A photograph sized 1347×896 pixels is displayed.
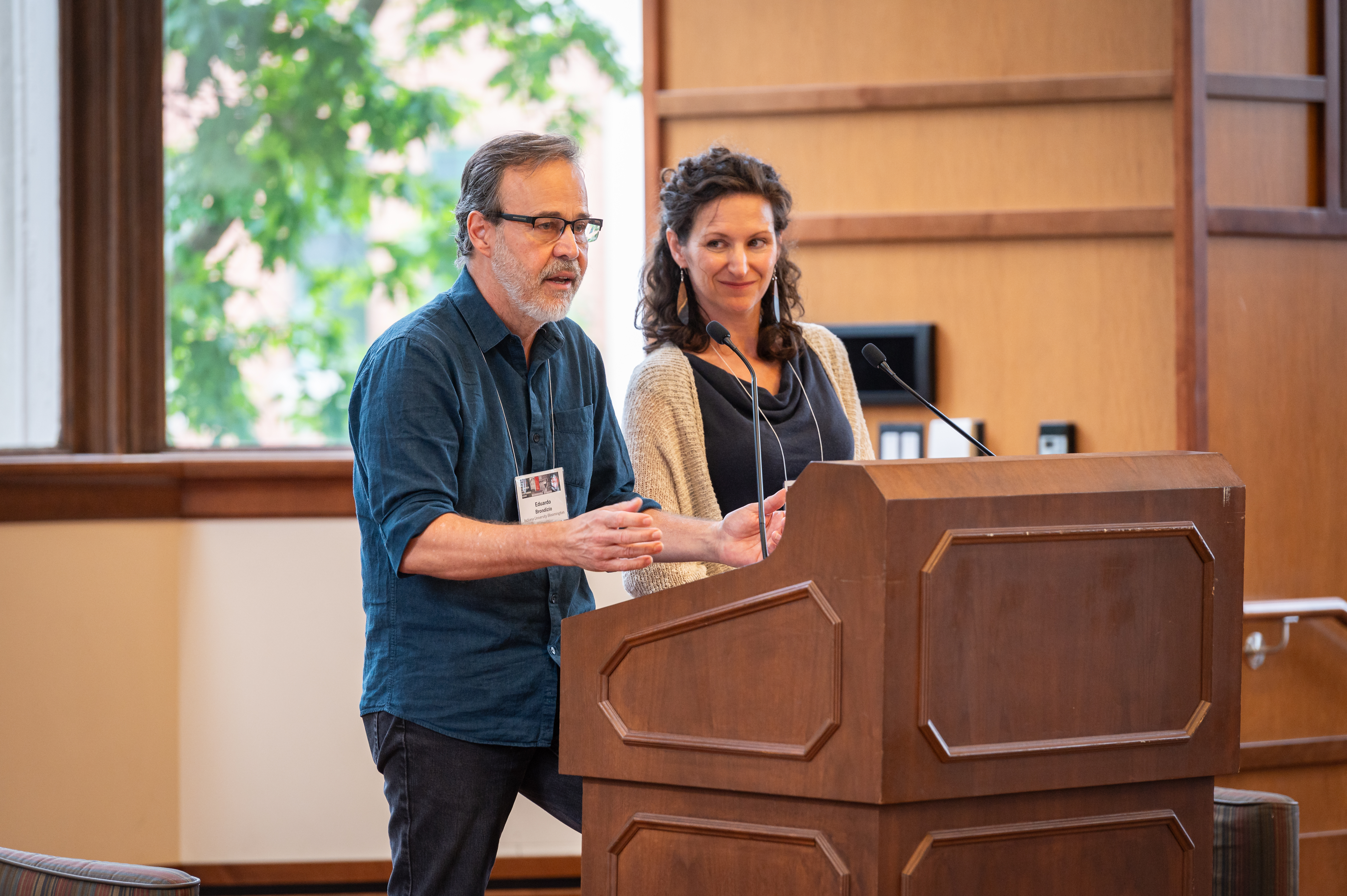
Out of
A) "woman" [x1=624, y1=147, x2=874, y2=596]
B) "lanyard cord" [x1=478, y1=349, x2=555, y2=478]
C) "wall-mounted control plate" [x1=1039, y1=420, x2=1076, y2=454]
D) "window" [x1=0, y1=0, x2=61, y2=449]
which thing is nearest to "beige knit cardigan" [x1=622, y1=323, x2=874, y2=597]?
"woman" [x1=624, y1=147, x2=874, y2=596]

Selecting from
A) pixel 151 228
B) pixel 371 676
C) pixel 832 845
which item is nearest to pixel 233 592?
pixel 151 228

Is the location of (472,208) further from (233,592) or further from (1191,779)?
(233,592)

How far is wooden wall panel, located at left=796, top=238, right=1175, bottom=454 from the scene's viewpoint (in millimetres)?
2885

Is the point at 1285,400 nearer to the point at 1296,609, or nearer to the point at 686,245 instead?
the point at 1296,609

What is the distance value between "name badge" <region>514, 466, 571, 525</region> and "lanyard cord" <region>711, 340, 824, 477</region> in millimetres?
422

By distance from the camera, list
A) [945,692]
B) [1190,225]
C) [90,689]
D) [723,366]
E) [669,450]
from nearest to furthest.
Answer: [945,692] → [669,450] → [723,366] → [1190,225] → [90,689]

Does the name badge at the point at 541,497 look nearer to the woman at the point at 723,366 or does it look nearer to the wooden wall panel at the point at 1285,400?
the woman at the point at 723,366

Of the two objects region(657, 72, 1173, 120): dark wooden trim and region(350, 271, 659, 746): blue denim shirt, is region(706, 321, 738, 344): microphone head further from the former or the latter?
region(657, 72, 1173, 120): dark wooden trim

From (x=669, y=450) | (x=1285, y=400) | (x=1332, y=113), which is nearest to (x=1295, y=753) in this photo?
(x=1285, y=400)

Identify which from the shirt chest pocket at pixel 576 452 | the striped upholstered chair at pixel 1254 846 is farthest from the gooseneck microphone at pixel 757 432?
the striped upholstered chair at pixel 1254 846

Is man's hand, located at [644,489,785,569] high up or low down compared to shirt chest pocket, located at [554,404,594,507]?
down

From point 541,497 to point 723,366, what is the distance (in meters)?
0.54

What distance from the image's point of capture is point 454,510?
1.60 meters

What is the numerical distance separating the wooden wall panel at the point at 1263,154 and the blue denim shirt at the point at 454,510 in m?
2.00
